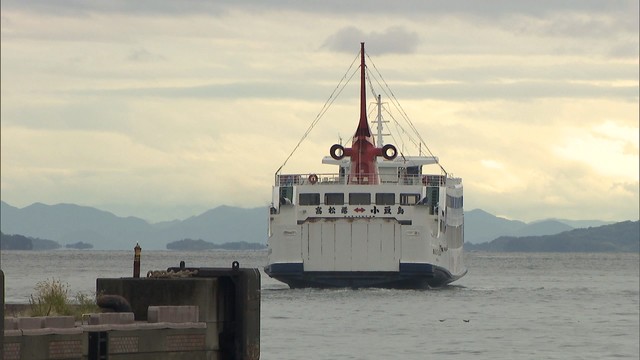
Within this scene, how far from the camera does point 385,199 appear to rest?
8569 cm

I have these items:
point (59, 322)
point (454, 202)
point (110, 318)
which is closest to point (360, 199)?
point (454, 202)

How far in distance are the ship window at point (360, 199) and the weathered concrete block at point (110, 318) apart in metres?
61.4

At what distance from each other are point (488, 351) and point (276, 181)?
3946 centimetres

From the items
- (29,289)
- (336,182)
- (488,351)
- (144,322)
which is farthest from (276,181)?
(144,322)

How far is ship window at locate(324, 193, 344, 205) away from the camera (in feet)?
281

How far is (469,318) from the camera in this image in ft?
221

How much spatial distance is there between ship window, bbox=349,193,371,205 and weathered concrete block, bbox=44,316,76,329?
206ft

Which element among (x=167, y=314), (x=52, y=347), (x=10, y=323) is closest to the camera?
(x=10, y=323)

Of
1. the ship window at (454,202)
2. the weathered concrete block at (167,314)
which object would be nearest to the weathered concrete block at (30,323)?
the weathered concrete block at (167,314)

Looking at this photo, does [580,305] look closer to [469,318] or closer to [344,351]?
[469,318]

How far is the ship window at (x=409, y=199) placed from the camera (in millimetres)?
86363

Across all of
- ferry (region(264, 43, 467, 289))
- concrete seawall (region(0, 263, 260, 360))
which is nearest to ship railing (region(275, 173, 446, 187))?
ferry (region(264, 43, 467, 289))

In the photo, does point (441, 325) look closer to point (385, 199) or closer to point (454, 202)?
point (385, 199)

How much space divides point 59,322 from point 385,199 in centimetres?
6380
